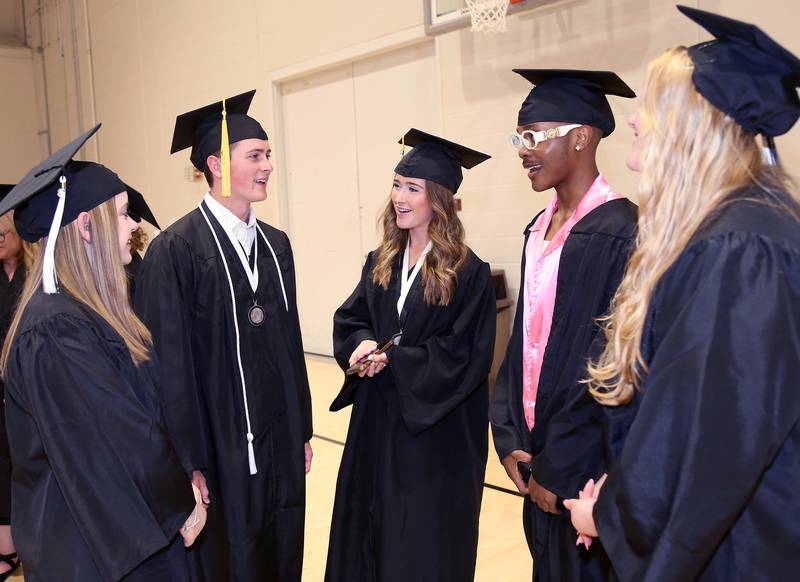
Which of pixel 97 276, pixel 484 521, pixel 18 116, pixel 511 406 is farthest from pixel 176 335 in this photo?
pixel 18 116

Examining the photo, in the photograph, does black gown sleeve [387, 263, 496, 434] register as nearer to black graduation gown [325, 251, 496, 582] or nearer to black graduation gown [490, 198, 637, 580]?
black graduation gown [325, 251, 496, 582]

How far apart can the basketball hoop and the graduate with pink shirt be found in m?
3.35

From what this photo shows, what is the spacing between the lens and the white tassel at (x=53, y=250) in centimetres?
189

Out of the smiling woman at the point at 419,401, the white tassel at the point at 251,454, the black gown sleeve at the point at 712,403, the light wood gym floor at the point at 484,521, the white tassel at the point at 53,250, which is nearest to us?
the black gown sleeve at the point at 712,403

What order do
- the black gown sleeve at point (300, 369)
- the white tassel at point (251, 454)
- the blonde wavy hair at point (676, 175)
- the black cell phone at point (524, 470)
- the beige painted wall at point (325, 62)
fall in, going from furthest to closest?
the beige painted wall at point (325, 62)
the black gown sleeve at point (300, 369)
the white tassel at point (251, 454)
the black cell phone at point (524, 470)
the blonde wavy hair at point (676, 175)

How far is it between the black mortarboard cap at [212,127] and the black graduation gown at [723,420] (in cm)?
208

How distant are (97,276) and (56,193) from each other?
247 millimetres

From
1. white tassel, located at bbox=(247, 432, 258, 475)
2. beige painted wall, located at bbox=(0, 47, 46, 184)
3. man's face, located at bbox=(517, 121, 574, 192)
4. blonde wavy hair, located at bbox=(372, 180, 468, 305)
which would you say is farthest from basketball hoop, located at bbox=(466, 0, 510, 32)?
beige painted wall, located at bbox=(0, 47, 46, 184)

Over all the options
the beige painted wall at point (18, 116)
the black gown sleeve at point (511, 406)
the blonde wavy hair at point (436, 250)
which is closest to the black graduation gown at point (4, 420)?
the blonde wavy hair at point (436, 250)

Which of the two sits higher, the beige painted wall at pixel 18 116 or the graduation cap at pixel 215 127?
the beige painted wall at pixel 18 116

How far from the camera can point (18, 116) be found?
→ 44.2ft

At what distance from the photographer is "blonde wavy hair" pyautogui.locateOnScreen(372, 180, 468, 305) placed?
2910mm

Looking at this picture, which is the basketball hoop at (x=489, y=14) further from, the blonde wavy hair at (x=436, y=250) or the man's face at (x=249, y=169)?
the man's face at (x=249, y=169)

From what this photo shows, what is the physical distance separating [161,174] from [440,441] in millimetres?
8981
